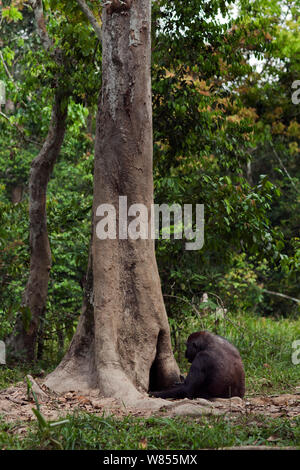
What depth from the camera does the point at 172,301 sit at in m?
8.45

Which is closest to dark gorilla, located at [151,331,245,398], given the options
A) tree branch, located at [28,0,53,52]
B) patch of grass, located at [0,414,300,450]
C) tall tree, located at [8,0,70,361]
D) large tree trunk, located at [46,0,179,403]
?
large tree trunk, located at [46,0,179,403]

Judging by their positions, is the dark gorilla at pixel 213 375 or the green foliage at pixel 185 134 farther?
the green foliage at pixel 185 134

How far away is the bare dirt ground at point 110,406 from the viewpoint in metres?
4.52

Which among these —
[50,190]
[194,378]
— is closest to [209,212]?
[194,378]

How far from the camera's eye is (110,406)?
5.02m

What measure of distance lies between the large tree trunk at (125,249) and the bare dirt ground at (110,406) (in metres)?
0.56

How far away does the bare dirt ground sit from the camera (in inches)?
178

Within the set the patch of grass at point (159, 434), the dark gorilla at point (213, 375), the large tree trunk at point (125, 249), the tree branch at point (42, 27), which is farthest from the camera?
the tree branch at point (42, 27)
